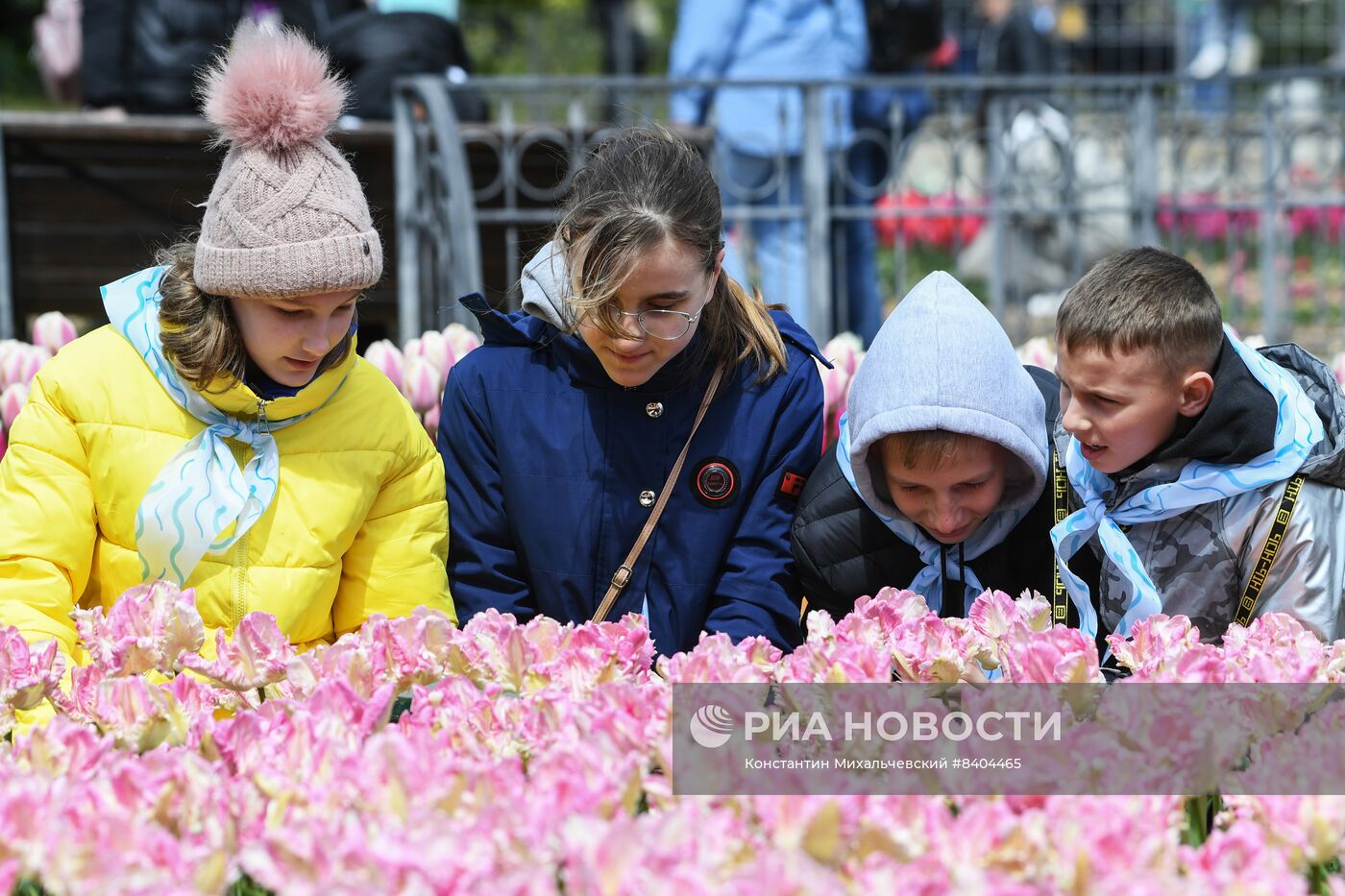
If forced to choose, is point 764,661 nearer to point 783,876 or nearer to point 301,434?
point 783,876

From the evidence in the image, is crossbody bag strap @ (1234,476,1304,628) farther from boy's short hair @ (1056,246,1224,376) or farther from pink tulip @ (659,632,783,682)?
pink tulip @ (659,632,783,682)

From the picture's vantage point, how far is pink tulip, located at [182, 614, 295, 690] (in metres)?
1.86

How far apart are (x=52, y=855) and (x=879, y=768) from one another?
81 centimetres

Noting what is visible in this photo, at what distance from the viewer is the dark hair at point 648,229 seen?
2.67m

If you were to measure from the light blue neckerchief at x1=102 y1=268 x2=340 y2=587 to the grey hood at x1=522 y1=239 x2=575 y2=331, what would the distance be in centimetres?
48

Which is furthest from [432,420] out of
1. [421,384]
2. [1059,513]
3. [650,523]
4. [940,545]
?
[1059,513]

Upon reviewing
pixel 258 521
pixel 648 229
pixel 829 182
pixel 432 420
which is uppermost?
pixel 829 182

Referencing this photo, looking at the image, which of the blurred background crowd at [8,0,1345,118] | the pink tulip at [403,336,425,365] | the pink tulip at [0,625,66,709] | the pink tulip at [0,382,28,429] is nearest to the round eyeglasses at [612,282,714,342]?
the pink tulip at [403,336,425,365]

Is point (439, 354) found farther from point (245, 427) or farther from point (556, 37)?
point (556, 37)

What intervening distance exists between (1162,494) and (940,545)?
1.39 feet

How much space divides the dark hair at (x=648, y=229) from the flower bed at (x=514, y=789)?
3.07 ft

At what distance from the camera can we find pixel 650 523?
2.85m

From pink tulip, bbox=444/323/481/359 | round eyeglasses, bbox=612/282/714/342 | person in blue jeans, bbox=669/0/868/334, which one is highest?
person in blue jeans, bbox=669/0/868/334

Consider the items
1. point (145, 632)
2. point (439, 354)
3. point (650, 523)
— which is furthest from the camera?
point (439, 354)
